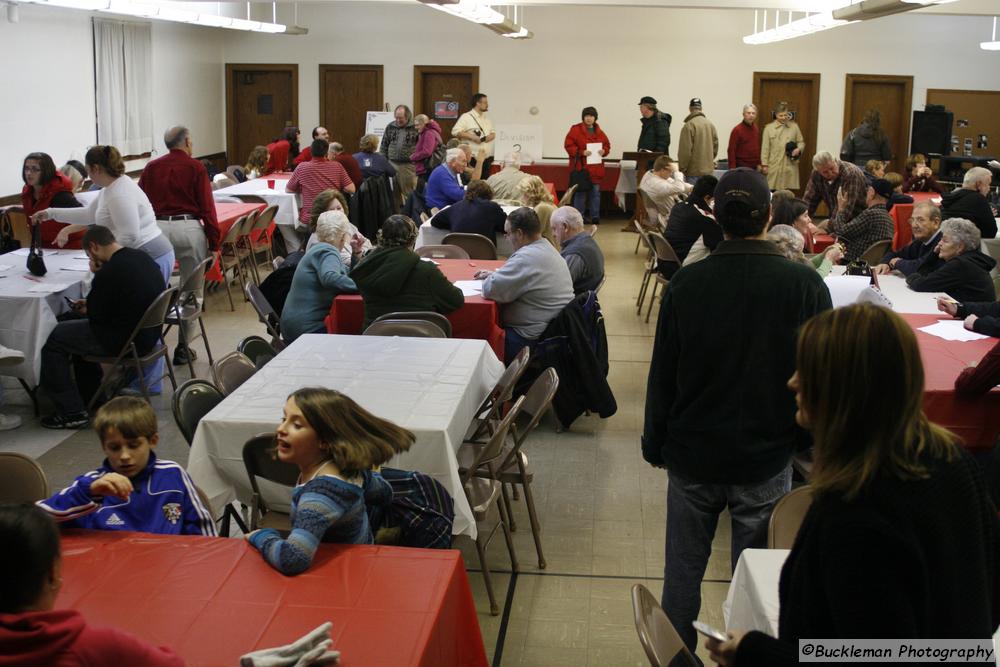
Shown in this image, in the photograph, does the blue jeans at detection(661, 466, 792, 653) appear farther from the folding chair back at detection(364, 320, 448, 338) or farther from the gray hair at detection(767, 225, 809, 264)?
the folding chair back at detection(364, 320, 448, 338)

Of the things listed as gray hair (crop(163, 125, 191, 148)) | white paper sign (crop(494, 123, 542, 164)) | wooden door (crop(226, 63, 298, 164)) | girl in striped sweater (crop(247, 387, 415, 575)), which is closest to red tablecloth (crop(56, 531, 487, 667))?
girl in striped sweater (crop(247, 387, 415, 575))

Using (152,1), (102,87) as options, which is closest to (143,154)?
(102,87)

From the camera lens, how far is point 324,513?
8.46 feet

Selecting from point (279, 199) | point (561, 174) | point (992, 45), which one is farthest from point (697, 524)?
point (992, 45)

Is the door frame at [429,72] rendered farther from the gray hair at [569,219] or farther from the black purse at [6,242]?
the gray hair at [569,219]

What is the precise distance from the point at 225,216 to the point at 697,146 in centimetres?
700

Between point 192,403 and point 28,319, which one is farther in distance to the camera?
point 28,319

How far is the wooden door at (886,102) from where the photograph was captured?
1548cm

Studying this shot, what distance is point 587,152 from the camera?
1380cm

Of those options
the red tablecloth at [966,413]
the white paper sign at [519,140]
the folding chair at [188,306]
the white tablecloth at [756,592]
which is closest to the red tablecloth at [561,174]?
the white paper sign at [519,140]

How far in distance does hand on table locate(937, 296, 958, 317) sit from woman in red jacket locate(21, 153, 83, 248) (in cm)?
537

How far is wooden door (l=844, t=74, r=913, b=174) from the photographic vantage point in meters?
15.5

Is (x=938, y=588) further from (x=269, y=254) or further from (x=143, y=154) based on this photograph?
(x=143, y=154)

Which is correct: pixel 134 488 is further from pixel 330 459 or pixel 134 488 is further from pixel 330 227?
pixel 330 227
